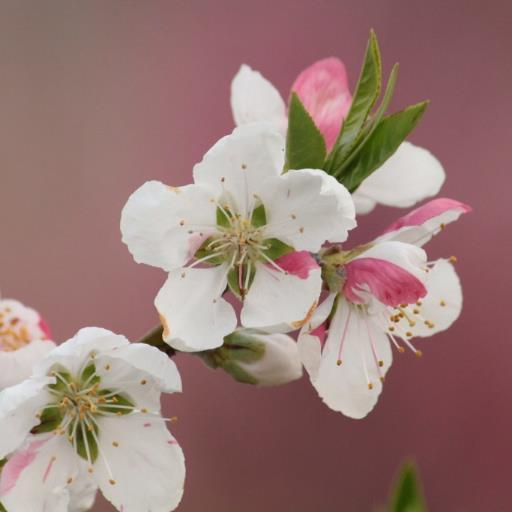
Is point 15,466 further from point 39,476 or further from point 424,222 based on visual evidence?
point 424,222

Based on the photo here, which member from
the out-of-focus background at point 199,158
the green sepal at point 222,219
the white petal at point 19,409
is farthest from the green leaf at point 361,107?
the out-of-focus background at point 199,158

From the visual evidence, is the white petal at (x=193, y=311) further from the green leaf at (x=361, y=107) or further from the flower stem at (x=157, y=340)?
the green leaf at (x=361, y=107)

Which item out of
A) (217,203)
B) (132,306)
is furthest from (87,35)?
(217,203)

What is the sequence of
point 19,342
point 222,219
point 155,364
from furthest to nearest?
1. point 19,342
2. point 222,219
3. point 155,364

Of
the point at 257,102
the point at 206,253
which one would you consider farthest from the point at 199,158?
the point at 206,253

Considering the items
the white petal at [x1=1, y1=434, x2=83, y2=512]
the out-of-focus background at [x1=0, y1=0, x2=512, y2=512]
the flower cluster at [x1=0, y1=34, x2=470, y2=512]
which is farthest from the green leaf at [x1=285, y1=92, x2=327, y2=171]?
the out-of-focus background at [x1=0, y1=0, x2=512, y2=512]

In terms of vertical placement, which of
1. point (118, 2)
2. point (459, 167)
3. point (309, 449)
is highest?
point (118, 2)

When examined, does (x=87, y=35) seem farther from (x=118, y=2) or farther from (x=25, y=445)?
(x=25, y=445)
